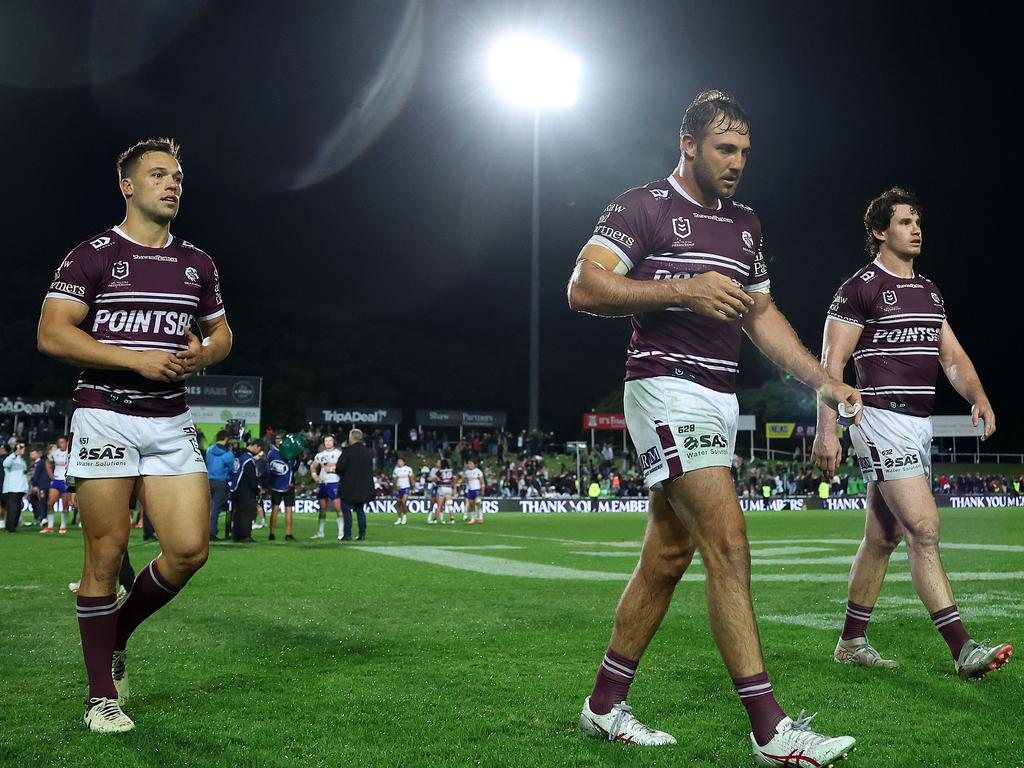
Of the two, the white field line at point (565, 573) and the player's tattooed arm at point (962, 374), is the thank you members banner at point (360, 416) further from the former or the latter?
the player's tattooed arm at point (962, 374)

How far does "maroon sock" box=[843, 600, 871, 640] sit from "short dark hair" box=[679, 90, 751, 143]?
3036 millimetres

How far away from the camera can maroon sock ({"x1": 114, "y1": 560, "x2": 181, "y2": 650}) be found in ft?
14.7

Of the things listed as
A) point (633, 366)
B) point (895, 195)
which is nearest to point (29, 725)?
point (633, 366)

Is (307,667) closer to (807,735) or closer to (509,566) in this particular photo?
(807,735)

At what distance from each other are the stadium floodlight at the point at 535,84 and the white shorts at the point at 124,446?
38.6 meters

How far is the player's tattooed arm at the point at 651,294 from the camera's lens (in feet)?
11.5

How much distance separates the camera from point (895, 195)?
234 inches

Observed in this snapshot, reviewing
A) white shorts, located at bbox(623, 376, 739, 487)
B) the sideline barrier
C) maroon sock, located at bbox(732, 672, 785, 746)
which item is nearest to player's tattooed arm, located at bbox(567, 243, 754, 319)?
white shorts, located at bbox(623, 376, 739, 487)

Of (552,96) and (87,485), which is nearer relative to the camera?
(87,485)

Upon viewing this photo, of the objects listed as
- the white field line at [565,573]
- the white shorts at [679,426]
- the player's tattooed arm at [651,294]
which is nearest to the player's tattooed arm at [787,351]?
the white shorts at [679,426]

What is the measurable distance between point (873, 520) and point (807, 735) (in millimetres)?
2720

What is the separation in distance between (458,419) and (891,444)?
222ft

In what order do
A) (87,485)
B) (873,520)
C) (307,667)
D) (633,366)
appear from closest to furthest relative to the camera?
(633,366) → (87,485) → (307,667) → (873,520)

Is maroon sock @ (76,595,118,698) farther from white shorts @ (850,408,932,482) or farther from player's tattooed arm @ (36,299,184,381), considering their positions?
white shorts @ (850,408,932,482)
